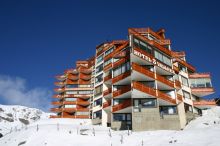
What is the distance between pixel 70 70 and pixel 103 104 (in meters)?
35.8

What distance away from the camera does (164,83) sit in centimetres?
4734

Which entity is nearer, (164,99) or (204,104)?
(164,99)

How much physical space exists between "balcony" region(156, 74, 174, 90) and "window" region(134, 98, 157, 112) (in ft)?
15.0

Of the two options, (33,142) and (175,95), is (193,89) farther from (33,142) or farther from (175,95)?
(33,142)

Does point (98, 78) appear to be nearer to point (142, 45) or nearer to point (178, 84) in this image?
point (142, 45)

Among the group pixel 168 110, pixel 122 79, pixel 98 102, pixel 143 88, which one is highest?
pixel 122 79

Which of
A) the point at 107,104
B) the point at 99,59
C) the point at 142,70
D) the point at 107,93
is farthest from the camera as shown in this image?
the point at 99,59

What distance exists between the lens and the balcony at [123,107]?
44.8 m

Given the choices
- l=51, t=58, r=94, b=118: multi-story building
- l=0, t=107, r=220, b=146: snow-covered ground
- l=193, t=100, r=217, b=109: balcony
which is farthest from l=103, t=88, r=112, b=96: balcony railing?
l=51, t=58, r=94, b=118: multi-story building

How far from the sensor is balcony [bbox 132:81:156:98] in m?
43.0

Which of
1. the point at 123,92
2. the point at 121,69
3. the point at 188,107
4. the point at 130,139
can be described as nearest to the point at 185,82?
the point at 188,107

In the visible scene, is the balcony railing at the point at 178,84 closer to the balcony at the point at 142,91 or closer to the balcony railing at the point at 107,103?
the balcony at the point at 142,91

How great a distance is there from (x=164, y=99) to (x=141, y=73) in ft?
20.8

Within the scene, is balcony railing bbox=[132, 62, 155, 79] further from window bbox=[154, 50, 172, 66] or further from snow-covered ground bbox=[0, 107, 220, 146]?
snow-covered ground bbox=[0, 107, 220, 146]
